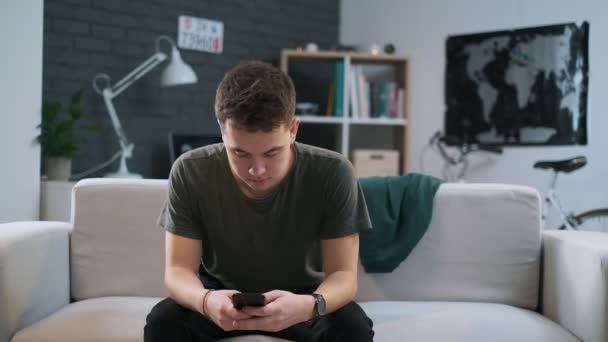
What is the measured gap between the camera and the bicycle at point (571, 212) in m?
3.65

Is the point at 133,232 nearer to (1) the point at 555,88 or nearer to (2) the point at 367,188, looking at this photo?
(2) the point at 367,188

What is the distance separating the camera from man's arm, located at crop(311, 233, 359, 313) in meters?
1.50

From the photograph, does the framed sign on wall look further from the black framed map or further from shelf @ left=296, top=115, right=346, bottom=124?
the black framed map

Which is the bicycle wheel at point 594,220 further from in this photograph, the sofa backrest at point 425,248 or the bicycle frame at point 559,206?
the sofa backrest at point 425,248

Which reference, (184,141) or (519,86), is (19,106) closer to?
(184,141)

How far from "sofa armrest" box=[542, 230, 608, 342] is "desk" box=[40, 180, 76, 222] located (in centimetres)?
222

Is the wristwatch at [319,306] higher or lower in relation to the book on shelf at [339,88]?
lower

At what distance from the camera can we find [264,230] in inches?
62.6

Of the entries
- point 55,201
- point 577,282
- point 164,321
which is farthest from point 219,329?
point 55,201

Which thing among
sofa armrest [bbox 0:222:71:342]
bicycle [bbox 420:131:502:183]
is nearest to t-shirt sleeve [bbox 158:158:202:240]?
sofa armrest [bbox 0:222:71:342]

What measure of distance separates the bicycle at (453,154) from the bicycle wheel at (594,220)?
2.40ft

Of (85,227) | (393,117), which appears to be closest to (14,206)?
(85,227)

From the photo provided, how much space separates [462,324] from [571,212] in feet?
7.73

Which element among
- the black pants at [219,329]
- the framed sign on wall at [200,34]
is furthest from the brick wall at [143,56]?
the black pants at [219,329]
